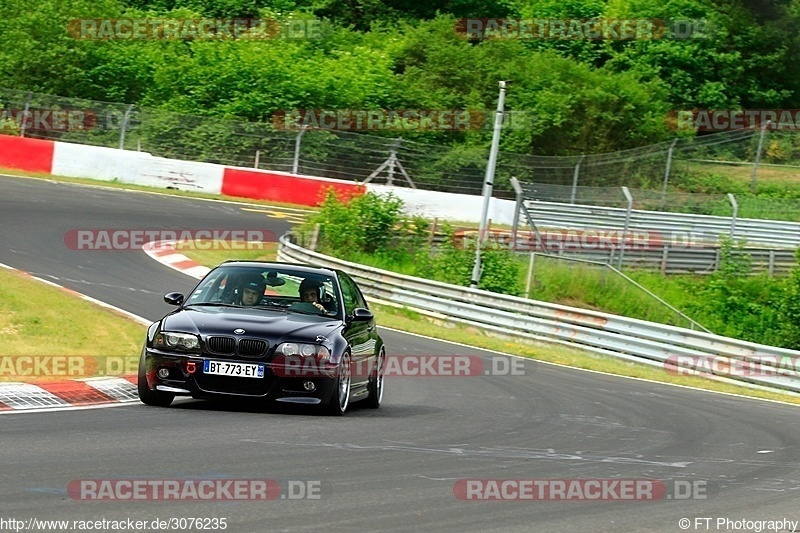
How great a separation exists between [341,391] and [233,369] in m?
1.06

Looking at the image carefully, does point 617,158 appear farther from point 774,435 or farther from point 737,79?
point 774,435

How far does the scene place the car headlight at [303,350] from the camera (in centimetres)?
1044

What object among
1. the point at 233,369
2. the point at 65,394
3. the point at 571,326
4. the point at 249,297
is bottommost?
the point at 65,394

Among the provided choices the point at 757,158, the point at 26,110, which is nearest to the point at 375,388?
the point at 26,110

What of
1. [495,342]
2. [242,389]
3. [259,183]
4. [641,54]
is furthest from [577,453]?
[641,54]

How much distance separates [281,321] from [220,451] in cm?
258

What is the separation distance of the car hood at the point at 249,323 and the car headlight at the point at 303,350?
0.23ft

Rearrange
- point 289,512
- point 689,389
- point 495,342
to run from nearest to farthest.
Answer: point 289,512
point 689,389
point 495,342

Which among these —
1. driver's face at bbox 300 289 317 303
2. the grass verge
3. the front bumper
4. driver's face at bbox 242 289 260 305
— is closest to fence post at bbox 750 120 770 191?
the grass verge

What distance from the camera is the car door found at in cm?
1137

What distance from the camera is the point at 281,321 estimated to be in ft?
35.5

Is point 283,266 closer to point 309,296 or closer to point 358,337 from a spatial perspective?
point 309,296

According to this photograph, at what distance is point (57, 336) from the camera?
1373cm

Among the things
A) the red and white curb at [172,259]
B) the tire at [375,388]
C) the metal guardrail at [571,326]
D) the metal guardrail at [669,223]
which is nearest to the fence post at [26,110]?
the red and white curb at [172,259]
